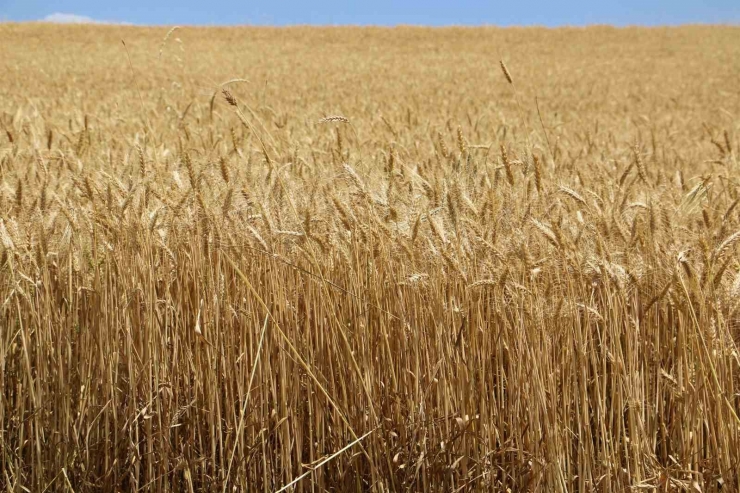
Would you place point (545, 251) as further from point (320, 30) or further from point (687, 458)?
point (320, 30)

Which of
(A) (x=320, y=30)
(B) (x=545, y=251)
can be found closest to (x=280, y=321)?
(B) (x=545, y=251)

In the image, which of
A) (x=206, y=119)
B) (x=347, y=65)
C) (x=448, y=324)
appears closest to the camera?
(x=448, y=324)

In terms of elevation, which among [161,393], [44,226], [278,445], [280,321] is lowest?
[278,445]

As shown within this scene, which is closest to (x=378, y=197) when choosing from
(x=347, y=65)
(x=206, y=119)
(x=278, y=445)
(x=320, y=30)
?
(x=278, y=445)

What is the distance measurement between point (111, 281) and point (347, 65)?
55.7 ft

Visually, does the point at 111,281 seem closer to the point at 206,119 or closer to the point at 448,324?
the point at 448,324

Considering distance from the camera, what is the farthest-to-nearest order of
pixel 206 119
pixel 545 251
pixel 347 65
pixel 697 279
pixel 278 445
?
1. pixel 347 65
2. pixel 206 119
3. pixel 278 445
4. pixel 545 251
5. pixel 697 279

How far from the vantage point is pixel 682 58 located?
21797 mm

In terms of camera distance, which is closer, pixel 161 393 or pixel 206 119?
pixel 161 393

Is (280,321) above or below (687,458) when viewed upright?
above

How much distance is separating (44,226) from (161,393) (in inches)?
21.0

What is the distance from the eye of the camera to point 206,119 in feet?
21.4

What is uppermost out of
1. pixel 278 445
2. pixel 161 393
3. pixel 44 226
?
pixel 44 226

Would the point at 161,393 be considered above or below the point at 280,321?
below
